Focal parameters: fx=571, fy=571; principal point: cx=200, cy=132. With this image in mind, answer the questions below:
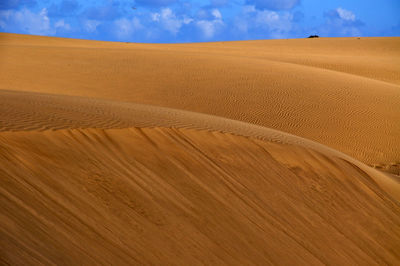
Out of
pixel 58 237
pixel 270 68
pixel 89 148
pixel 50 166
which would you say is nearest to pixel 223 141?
pixel 89 148

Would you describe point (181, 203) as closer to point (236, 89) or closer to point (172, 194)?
point (172, 194)

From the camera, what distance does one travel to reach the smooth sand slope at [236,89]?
20.0 meters

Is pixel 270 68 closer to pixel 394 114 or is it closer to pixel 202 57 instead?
pixel 202 57

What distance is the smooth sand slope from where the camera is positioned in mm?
20016

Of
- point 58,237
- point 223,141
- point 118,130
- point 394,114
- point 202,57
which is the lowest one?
point 58,237

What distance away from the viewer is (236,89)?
74.6 ft

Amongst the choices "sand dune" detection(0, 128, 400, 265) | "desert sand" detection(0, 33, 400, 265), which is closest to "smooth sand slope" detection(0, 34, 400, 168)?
"desert sand" detection(0, 33, 400, 265)

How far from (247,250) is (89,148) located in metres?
2.48

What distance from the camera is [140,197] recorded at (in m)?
7.10

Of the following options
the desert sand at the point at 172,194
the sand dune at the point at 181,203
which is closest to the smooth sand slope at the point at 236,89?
the desert sand at the point at 172,194

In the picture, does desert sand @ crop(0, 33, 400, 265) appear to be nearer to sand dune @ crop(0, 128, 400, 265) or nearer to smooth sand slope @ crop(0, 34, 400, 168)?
sand dune @ crop(0, 128, 400, 265)

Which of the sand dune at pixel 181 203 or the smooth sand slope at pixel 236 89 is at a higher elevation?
the smooth sand slope at pixel 236 89

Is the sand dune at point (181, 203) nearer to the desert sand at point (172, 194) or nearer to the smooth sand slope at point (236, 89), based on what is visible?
the desert sand at point (172, 194)

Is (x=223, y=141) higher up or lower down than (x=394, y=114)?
Answer: lower down
